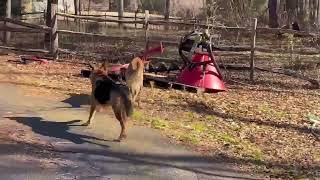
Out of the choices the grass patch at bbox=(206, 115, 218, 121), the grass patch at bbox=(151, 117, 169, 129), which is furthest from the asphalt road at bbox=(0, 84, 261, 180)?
the grass patch at bbox=(206, 115, 218, 121)

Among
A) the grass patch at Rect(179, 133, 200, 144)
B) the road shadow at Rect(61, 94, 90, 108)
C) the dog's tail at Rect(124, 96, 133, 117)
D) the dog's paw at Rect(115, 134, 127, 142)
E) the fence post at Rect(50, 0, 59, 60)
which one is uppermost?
the fence post at Rect(50, 0, 59, 60)

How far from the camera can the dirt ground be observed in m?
6.91

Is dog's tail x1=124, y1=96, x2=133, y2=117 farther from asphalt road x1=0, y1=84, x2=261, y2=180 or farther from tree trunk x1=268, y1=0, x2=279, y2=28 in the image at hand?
tree trunk x1=268, y1=0, x2=279, y2=28

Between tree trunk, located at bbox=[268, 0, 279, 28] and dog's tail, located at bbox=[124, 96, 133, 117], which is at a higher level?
tree trunk, located at bbox=[268, 0, 279, 28]

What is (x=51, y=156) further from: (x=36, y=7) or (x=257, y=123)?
(x=36, y=7)

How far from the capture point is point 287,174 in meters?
6.22

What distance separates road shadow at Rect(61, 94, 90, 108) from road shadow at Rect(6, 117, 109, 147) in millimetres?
1300

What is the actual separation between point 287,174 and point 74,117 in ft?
11.1

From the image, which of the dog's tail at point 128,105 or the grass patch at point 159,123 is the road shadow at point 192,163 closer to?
the dog's tail at point 128,105

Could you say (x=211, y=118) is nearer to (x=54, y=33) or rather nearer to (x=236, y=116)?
(x=236, y=116)

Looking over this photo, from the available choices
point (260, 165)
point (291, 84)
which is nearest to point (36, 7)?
point (291, 84)

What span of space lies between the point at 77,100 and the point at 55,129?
2224mm

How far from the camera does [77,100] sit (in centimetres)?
943

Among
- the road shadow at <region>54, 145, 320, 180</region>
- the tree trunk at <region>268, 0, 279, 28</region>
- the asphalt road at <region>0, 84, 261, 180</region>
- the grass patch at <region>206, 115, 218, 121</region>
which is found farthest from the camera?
the tree trunk at <region>268, 0, 279, 28</region>
